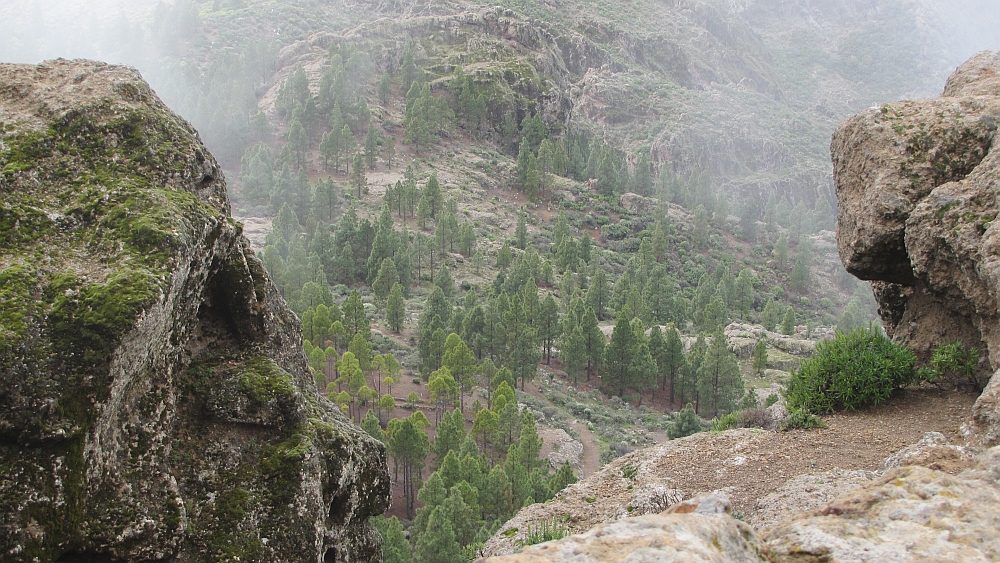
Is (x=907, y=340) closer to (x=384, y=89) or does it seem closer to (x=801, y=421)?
(x=801, y=421)

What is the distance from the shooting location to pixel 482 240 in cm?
10038

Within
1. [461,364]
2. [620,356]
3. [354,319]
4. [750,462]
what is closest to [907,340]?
[750,462]

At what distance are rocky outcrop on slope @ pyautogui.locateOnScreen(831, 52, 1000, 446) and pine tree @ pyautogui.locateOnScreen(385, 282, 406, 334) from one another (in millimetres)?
53859

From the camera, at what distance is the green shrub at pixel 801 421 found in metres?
14.2

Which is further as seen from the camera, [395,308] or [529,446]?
[395,308]

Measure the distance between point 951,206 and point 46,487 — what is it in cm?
1226

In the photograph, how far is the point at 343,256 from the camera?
81188 millimetres

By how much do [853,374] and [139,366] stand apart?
12.7 metres

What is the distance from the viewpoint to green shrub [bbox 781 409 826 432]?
1423 centimetres

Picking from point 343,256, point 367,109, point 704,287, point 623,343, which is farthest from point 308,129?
point 623,343

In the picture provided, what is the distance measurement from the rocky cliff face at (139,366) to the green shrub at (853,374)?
30.1ft

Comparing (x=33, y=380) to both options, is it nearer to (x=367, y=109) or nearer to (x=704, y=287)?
(x=704, y=287)

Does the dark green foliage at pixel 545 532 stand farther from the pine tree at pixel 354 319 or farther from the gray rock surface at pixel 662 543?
the pine tree at pixel 354 319

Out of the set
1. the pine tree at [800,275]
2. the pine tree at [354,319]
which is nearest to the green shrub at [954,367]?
the pine tree at [354,319]
